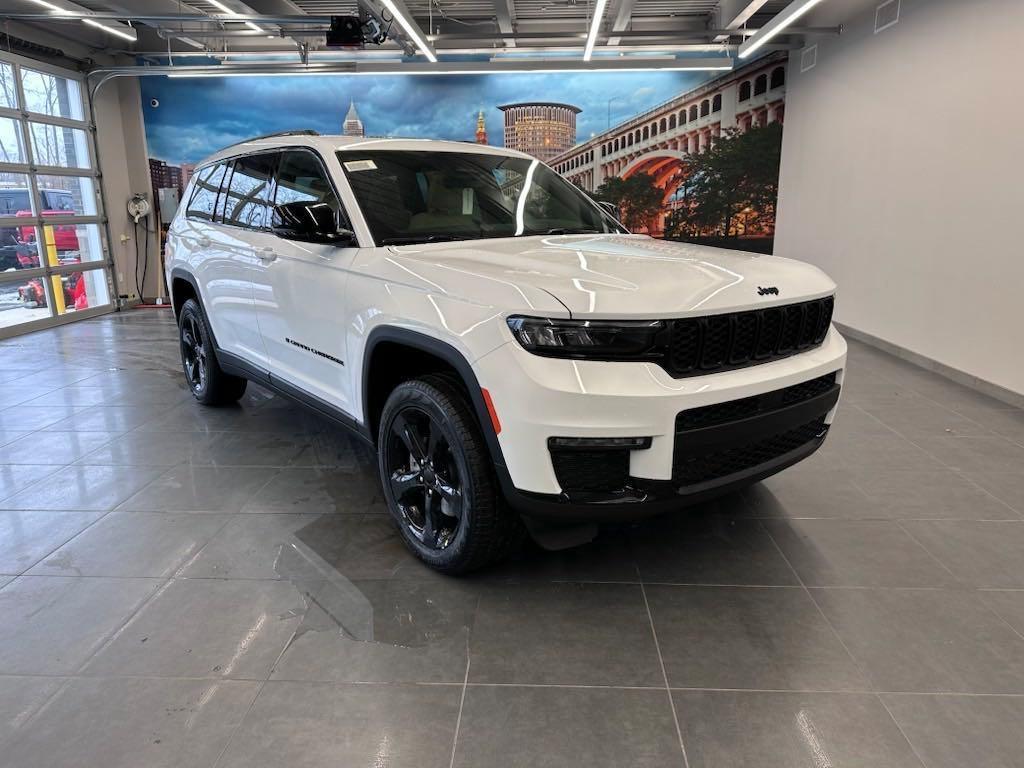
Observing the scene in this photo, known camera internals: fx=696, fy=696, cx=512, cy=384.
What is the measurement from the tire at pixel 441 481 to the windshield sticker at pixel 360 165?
1.06 meters

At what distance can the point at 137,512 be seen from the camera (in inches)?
125

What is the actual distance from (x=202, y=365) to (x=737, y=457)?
152 inches

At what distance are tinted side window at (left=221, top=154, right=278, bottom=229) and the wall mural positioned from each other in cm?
712

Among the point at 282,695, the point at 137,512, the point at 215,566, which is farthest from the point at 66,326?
the point at 282,695

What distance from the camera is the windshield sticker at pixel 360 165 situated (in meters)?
2.99

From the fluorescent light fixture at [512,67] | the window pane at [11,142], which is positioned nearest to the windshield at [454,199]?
the fluorescent light fixture at [512,67]

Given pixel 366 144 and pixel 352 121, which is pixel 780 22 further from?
pixel 352 121

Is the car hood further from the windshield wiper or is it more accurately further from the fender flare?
the fender flare

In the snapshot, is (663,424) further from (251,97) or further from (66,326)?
(251,97)

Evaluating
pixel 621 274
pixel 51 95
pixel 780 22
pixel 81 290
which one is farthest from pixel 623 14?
pixel 81 290

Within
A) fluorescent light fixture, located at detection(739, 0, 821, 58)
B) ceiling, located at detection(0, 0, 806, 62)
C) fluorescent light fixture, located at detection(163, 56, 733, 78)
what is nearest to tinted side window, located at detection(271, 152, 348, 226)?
fluorescent light fixture, located at detection(739, 0, 821, 58)

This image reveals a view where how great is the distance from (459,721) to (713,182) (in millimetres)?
10197

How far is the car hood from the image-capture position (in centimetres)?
205

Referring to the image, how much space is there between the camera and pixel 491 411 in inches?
83.1
